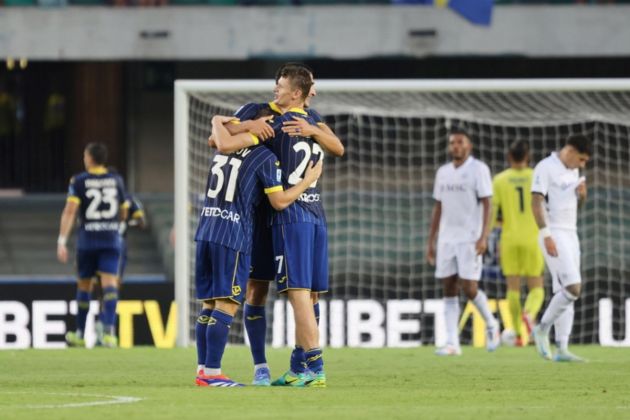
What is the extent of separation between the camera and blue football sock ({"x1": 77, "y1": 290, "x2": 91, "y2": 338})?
15.9 metres

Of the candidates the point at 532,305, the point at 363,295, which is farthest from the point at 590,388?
Answer: the point at 363,295

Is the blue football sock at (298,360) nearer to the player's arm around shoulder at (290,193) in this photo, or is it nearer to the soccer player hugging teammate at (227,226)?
the soccer player hugging teammate at (227,226)

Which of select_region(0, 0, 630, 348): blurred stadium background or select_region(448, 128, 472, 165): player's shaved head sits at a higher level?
select_region(0, 0, 630, 348): blurred stadium background

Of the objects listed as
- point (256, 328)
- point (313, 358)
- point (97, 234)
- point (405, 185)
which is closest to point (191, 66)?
point (405, 185)

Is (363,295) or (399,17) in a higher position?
(399,17)

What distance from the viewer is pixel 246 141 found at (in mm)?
9422

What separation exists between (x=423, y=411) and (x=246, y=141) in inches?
86.2

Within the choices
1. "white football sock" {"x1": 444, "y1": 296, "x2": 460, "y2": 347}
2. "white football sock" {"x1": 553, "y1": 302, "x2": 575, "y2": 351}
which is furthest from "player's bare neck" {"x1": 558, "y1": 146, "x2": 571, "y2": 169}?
"white football sock" {"x1": 444, "y1": 296, "x2": 460, "y2": 347}

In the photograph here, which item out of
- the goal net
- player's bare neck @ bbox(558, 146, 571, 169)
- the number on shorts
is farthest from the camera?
the goal net

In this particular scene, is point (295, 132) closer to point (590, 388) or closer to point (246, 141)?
point (246, 141)

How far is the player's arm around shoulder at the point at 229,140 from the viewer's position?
9.40 m

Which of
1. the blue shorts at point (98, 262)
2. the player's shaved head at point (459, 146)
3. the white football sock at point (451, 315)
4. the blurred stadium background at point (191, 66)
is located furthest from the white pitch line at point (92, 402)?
the blurred stadium background at point (191, 66)

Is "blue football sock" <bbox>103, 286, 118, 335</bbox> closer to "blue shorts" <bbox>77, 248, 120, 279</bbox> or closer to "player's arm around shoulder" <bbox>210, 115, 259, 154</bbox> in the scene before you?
"blue shorts" <bbox>77, 248, 120, 279</bbox>

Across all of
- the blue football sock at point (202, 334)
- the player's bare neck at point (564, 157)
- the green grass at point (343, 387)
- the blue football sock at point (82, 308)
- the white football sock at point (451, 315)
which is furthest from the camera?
the blue football sock at point (82, 308)
